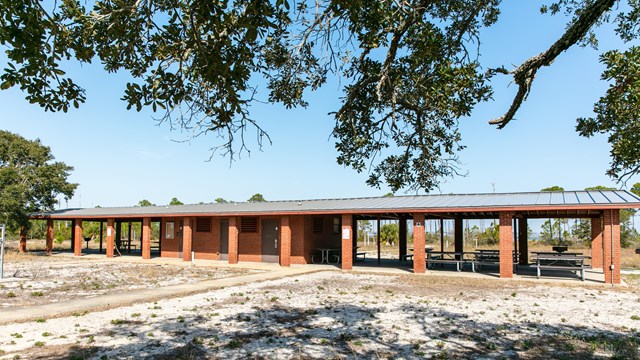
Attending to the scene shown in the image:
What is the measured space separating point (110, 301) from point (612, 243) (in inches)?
635

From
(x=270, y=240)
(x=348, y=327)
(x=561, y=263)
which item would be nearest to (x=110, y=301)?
(x=348, y=327)

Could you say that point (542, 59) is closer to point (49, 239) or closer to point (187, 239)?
point (187, 239)

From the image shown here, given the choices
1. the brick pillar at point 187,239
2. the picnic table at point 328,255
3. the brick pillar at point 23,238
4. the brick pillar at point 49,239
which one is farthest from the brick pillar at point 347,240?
the brick pillar at point 23,238

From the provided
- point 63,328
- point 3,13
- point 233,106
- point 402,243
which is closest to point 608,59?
point 233,106

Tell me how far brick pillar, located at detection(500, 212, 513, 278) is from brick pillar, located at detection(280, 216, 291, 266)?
32.1 feet

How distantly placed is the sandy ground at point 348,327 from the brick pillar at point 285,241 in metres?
8.45

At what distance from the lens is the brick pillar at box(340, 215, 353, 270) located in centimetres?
2025

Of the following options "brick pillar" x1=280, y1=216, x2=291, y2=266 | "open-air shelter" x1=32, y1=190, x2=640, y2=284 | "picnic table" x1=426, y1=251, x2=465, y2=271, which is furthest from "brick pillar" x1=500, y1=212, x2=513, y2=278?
"brick pillar" x1=280, y1=216, x2=291, y2=266

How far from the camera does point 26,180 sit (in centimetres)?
3097

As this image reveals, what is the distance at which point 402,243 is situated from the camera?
1005 inches

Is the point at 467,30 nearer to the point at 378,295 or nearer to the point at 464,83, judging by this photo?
the point at 464,83

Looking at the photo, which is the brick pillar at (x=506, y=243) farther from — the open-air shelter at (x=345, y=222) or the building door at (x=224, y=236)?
the building door at (x=224, y=236)

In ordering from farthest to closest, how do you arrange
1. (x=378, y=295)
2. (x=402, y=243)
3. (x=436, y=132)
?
(x=402, y=243) < (x=378, y=295) < (x=436, y=132)

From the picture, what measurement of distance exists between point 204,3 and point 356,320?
23.2 ft
